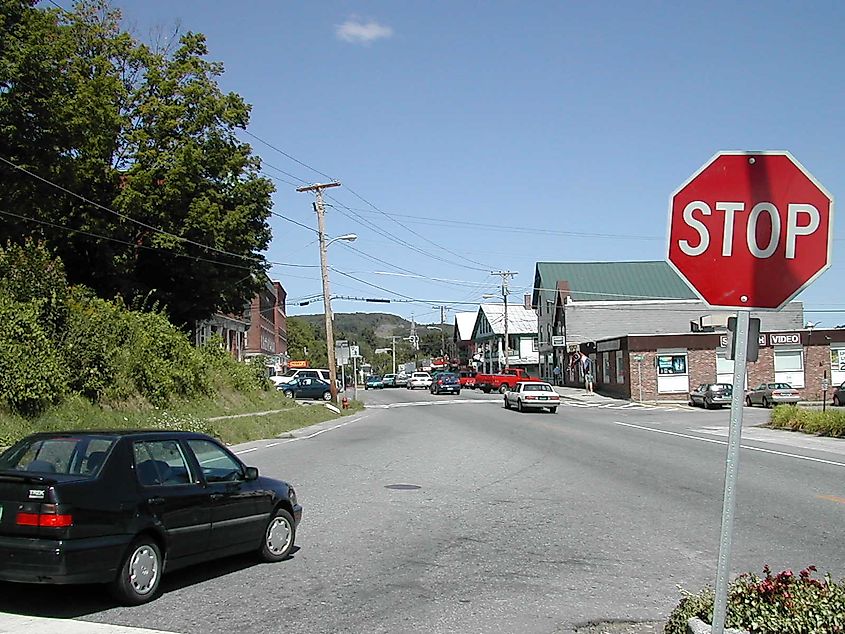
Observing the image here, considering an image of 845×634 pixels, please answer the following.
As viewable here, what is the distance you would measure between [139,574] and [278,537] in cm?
205

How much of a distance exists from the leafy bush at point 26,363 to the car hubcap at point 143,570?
1541 cm

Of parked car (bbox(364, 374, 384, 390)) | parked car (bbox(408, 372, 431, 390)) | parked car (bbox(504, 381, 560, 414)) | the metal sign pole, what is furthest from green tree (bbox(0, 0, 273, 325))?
parked car (bbox(364, 374, 384, 390))

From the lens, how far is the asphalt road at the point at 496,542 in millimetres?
7445

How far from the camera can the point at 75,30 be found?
4047 cm

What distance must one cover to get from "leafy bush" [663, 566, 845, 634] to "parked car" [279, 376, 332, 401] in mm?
52469

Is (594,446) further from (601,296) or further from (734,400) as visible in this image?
(601,296)

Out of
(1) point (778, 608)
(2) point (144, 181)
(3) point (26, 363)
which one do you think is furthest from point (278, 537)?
(2) point (144, 181)

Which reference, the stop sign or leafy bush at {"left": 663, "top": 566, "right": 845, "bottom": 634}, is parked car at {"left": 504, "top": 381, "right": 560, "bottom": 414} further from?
the stop sign

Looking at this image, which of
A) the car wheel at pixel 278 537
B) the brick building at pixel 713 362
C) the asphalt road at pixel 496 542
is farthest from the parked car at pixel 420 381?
the car wheel at pixel 278 537

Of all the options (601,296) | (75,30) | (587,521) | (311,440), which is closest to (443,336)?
(601,296)

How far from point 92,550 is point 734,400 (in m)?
5.04

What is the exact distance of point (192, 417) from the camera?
2795cm

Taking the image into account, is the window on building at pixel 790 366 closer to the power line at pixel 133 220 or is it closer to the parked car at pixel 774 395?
the parked car at pixel 774 395

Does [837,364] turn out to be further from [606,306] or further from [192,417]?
[192,417]
